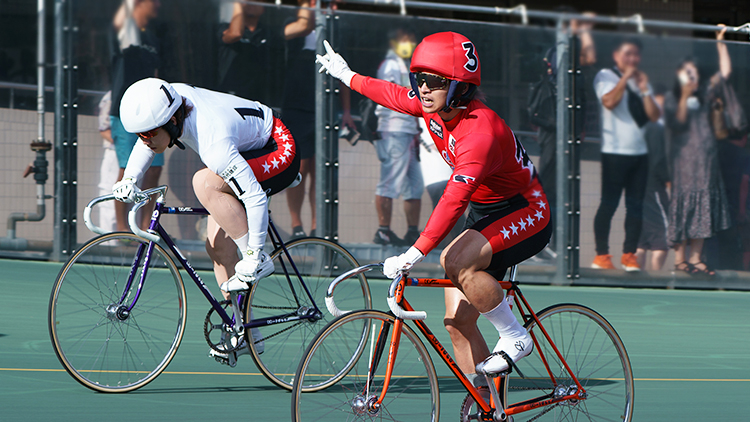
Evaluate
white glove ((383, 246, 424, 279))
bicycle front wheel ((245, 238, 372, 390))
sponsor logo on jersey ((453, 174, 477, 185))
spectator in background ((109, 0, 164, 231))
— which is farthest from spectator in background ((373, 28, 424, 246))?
white glove ((383, 246, 424, 279))

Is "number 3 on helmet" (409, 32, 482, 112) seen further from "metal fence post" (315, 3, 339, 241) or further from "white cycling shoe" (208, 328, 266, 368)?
"metal fence post" (315, 3, 339, 241)

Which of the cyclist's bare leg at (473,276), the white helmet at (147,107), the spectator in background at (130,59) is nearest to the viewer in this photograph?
the cyclist's bare leg at (473,276)

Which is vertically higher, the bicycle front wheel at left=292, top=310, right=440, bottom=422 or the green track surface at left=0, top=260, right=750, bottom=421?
the bicycle front wheel at left=292, top=310, right=440, bottom=422

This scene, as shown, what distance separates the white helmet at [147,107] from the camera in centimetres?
428

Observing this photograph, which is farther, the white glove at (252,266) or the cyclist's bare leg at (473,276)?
the white glove at (252,266)

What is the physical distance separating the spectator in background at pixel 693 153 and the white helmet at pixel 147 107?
244 inches

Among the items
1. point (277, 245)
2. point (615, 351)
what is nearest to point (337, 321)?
point (615, 351)

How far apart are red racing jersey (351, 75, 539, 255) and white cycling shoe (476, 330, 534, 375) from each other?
1.88ft

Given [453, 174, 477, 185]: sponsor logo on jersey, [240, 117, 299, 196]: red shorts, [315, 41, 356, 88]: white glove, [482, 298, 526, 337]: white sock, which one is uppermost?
[315, 41, 356, 88]: white glove

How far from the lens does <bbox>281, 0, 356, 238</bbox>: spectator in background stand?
340 inches

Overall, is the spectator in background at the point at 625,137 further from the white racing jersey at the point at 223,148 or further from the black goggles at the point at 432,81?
the black goggles at the point at 432,81

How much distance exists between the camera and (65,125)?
8500 millimetres

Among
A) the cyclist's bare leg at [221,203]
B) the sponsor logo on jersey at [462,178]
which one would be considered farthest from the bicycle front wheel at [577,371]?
the cyclist's bare leg at [221,203]

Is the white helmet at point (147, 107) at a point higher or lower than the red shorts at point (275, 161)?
higher
